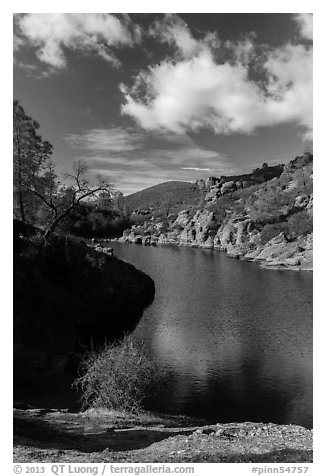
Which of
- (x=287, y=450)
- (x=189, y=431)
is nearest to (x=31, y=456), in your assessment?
(x=189, y=431)

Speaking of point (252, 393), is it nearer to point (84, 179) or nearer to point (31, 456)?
point (31, 456)

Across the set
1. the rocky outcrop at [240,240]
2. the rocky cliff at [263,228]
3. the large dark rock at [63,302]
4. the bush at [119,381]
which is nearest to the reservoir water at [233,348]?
the bush at [119,381]

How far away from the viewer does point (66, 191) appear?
43000 millimetres

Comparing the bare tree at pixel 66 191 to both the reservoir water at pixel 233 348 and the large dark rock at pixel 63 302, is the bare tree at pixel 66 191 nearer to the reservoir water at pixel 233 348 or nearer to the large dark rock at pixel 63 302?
the large dark rock at pixel 63 302

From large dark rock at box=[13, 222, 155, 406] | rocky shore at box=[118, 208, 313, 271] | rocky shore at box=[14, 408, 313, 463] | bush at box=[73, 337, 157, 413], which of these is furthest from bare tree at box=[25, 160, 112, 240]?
rocky shore at box=[118, 208, 313, 271]

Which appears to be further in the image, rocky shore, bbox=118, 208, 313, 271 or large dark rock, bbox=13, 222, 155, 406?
rocky shore, bbox=118, 208, 313, 271

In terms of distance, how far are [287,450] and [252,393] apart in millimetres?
11550

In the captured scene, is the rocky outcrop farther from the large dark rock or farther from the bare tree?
the bare tree

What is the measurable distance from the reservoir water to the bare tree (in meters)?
16.1

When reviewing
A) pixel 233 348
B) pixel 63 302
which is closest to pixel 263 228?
pixel 63 302

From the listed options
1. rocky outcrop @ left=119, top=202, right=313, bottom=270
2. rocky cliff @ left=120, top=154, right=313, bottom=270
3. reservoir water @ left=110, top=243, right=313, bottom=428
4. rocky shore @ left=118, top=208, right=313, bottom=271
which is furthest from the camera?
rocky cliff @ left=120, top=154, right=313, bottom=270

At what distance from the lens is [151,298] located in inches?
2496

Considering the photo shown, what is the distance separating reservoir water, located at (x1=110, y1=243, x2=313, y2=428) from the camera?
94.5 feet

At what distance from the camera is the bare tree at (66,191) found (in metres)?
42.2
